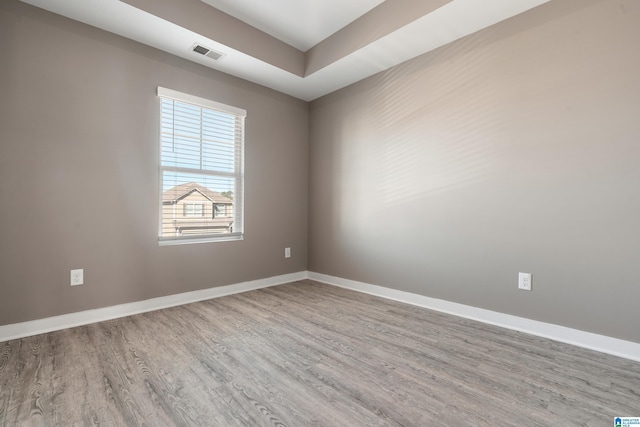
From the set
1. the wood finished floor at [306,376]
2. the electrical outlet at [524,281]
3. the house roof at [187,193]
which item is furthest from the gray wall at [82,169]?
the electrical outlet at [524,281]

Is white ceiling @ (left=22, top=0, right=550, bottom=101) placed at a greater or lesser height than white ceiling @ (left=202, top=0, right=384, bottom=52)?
lesser

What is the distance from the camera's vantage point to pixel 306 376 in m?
1.64

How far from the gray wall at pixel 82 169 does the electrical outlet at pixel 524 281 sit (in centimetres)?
278

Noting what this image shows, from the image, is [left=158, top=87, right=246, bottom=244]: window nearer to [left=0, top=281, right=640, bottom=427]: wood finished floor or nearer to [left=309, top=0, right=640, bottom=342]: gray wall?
[left=0, top=281, right=640, bottom=427]: wood finished floor

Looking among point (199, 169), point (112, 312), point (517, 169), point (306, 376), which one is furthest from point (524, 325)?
point (112, 312)

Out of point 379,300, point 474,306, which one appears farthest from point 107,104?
point 474,306

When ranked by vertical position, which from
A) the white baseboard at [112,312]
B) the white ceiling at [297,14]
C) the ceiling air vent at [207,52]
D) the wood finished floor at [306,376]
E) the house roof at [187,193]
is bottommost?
the wood finished floor at [306,376]

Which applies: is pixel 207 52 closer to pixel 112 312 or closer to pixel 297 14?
pixel 297 14

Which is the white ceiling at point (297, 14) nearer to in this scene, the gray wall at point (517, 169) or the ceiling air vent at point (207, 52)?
the ceiling air vent at point (207, 52)

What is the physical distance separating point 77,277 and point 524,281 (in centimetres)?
351

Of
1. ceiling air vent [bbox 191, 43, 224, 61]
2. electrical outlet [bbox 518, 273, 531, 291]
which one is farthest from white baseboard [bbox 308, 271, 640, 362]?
ceiling air vent [bbox 191, 43, 224, 61]

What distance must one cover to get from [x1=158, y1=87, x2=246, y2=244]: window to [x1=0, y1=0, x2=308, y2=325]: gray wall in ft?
0.35

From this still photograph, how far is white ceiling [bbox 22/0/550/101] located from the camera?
222 centimetres

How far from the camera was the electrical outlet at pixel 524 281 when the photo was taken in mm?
2255
